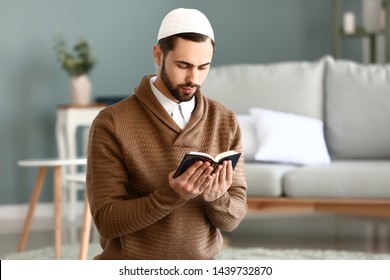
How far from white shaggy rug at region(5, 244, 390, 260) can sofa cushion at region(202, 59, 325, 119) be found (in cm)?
79

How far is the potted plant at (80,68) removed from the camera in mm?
Answer: 5734

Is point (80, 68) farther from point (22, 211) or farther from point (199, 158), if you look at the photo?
point (199, 158)

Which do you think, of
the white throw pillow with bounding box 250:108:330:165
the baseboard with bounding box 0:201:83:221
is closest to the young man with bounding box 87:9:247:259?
the white throw pillow with bounding box 250:108:330:165

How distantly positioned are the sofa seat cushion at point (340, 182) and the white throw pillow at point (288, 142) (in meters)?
0.24

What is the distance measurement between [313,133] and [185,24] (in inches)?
118

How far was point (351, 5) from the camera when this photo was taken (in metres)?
6.33

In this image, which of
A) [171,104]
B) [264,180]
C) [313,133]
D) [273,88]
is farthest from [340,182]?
[171,104]

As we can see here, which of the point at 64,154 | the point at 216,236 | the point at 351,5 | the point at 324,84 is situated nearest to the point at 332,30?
the point at 351,5

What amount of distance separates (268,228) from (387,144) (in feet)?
3.98

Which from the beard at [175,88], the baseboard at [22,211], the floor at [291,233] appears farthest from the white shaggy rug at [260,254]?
the beard at [175,88]

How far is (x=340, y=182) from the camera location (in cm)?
404

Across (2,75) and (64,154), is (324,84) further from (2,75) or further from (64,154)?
(2,75)

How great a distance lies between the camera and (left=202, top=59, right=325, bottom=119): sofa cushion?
464cm

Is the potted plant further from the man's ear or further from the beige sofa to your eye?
the man's ear
